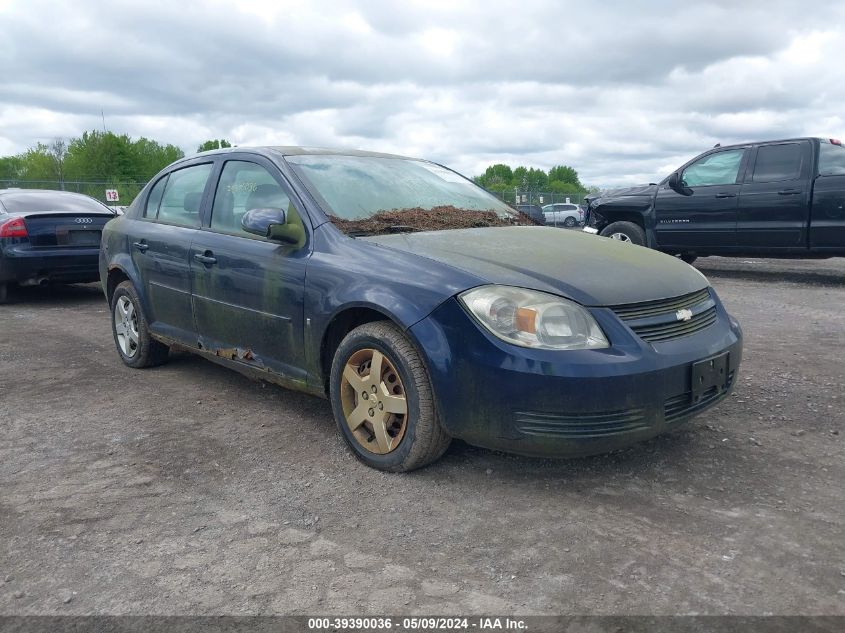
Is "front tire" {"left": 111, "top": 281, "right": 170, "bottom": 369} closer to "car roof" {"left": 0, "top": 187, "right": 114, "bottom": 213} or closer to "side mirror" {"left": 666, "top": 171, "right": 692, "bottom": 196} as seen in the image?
"car roof" {"left": 0, "top": 187, "right": 114, "bottom": 213}

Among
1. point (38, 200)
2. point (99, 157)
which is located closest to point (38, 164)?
point (99, 157)

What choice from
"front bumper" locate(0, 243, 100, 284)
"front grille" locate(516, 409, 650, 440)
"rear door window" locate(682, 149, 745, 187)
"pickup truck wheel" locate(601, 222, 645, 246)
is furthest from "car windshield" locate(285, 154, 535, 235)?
"pickup truck wheel" locate(601, 222, 645, 246)

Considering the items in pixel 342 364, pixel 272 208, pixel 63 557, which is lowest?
pixel 63 557

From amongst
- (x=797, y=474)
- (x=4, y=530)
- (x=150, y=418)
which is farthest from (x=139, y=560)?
(x=797, y=474)

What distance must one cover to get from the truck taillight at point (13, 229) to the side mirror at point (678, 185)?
8.22 metres

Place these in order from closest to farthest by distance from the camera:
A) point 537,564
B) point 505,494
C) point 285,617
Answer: point 285,617 < point 537,564 < point 505,494

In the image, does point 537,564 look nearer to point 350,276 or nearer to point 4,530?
point 350,276

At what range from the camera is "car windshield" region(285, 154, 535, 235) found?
379 centimetres

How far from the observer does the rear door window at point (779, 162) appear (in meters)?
8.78

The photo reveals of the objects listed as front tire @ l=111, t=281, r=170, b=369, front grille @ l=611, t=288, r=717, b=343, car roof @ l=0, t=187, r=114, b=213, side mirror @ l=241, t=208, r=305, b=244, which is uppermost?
car roof @ l=0, t=187, r=114, b=213

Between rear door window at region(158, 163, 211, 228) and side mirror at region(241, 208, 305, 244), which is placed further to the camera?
rear door window at region(158, 163, 211, 228)

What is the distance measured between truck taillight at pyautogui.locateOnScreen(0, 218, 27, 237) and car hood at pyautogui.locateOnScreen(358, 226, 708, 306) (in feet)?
21.0

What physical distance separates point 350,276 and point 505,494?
122cm

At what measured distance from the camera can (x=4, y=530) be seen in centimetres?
283
